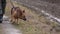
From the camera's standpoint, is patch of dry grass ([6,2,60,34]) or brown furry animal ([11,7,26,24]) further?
brown furry animal ([11,7,26,24])

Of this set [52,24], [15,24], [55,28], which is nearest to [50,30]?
[55,28]

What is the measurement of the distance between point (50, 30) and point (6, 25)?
6.60 ft

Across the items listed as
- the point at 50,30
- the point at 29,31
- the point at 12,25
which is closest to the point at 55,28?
the point at 50,30

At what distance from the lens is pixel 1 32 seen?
977 cm

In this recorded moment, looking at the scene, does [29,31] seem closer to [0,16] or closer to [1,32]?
[1,32]

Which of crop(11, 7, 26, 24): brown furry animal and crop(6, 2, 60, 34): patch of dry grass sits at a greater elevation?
crop(11, 7, 26, 24): brown furry animal

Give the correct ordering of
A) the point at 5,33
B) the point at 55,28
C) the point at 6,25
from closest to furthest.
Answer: the point at 5,33, the point at 55,28, the point at 6,25

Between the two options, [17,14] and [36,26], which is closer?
[36,26]

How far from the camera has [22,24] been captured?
11.5m

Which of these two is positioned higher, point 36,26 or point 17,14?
point 17,14

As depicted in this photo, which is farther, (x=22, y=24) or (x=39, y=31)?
(x=22, y=24)

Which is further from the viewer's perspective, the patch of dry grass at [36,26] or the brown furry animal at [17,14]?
the brown furry animal at [17,14]

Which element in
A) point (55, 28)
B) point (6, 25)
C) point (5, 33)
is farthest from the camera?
point (6, 25)

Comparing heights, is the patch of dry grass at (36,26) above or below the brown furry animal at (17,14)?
below
